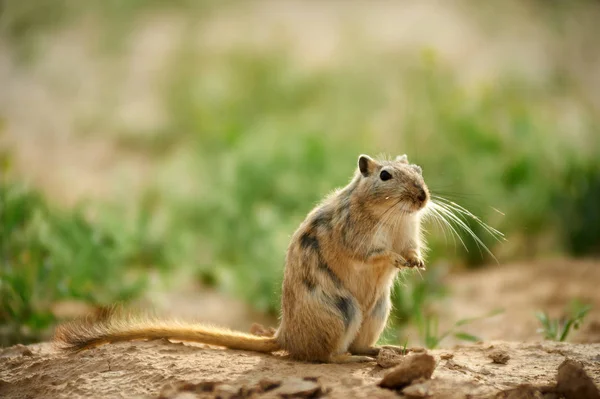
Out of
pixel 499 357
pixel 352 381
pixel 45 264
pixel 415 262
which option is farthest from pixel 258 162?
pixel 352 381

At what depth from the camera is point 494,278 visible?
7.16 m

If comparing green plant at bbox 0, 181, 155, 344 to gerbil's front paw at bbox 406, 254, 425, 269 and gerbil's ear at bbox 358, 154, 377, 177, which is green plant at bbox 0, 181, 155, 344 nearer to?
gerbil's ear at bbox 358, 154, 377, 177

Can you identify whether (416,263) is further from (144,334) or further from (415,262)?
(144,334)

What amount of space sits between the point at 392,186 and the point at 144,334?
5.17ft

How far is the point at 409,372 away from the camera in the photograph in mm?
3152

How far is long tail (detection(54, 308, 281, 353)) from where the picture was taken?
382 centimetres

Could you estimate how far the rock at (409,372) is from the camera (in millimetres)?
3135

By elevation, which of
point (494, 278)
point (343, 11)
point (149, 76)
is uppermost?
point (343, 11)

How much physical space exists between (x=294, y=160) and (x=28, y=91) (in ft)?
21.0

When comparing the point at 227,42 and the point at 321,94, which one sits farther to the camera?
the point at 227,42

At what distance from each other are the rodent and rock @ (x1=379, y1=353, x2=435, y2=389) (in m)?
0.55

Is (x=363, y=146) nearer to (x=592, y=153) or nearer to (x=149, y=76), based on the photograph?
(x=592, y=153)

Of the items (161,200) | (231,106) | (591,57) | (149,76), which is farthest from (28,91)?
(591,57)

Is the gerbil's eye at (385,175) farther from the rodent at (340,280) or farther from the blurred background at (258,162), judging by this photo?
the blurred background at (258,162)
